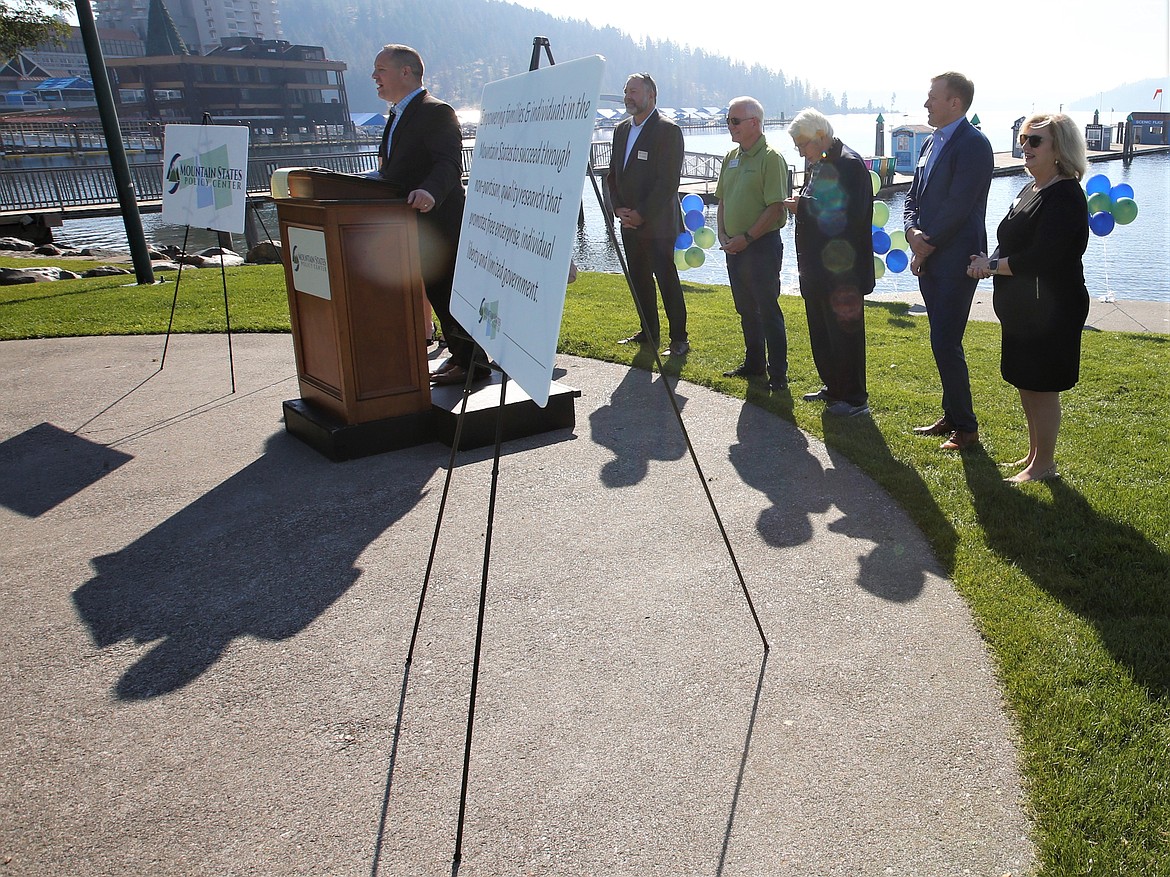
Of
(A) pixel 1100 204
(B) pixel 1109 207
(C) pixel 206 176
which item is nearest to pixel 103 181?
(C) pixel 206 176

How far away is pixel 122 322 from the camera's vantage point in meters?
9.29

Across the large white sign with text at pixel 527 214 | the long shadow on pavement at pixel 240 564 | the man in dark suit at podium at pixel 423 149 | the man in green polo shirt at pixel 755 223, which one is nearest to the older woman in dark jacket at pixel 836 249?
the man in green polo shirt at pixel 755 223

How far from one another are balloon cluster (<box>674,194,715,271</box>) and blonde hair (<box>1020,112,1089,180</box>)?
25.5ft

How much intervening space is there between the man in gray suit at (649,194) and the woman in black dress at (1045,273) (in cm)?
320

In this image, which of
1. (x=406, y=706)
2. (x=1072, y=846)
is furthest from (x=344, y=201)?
(x=1072, y=846)

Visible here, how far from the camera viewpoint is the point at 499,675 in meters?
3.10

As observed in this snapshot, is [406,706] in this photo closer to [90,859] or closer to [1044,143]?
[90,859]

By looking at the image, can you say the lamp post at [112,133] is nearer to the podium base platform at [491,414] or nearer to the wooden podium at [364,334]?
the wooden podium at [364,334]

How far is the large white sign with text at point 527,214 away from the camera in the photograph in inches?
87.9

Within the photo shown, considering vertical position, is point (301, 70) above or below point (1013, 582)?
above

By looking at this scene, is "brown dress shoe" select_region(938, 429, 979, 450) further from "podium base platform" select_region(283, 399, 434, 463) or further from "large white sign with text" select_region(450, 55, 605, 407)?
"large white sign with text" select_region(450, 55, 605, 407)

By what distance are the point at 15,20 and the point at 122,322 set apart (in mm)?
12323

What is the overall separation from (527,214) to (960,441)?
366 centimetres

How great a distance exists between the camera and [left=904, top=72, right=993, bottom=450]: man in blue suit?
4828 millimetres
